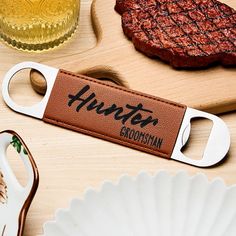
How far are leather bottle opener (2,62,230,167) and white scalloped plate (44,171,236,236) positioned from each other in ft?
0.34

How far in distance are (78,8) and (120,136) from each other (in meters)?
0.27

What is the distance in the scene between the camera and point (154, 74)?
113 cm

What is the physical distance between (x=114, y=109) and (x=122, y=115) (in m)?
0.02

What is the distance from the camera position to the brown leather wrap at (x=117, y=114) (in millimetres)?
1062

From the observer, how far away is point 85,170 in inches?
40.9

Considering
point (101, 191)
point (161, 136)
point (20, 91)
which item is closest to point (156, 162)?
point (161, 136)

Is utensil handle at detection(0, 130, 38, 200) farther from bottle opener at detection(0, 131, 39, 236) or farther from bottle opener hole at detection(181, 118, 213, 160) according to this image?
bottle opener hole at detection(181, 118, 213, 160)

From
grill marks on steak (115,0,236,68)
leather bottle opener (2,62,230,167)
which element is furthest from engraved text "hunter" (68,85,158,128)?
grill marks on steak (115,0,236,68)

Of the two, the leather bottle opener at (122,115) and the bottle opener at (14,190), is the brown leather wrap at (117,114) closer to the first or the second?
the leather bottle opener at (122,115)

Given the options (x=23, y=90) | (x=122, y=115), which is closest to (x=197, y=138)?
(x=122, y=115)

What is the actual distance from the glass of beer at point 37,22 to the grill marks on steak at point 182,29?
0.09 metres

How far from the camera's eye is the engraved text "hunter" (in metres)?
1.07

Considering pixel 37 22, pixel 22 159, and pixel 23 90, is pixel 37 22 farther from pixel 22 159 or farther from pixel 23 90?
pixel 22 159

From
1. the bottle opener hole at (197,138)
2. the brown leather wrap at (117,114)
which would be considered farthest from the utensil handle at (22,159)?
the bottle opener hole at (197,138)
